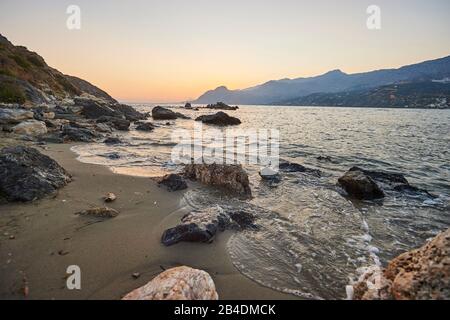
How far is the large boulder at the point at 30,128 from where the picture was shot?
14.9 m

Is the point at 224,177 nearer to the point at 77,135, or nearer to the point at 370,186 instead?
the point at 370,186

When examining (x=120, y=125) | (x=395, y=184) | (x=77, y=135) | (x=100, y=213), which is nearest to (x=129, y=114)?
(x=120, y=125)

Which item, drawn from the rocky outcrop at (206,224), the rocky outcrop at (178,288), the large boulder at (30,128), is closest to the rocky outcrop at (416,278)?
the rocky outcrop at (178,288)

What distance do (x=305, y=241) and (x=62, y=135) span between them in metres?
16.4

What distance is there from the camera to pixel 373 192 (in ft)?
27.6

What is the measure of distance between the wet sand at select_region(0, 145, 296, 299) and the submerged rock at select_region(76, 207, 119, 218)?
165 mm

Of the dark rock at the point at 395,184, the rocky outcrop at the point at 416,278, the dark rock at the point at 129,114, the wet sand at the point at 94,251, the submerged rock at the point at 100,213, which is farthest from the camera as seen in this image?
the dark rock at the point at 129,114

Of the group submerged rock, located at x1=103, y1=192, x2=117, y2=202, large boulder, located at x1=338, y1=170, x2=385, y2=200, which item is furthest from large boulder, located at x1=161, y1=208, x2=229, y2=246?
large boulder, located at x1=338, y1=170, x2=385, y2=200

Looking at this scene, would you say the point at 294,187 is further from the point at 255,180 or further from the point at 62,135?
the point at 62,135

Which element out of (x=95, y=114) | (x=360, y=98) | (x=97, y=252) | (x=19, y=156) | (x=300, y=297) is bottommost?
(x=300, y=297)

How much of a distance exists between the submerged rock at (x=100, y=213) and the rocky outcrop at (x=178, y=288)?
2967mm

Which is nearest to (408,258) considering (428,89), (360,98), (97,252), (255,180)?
(97,252)

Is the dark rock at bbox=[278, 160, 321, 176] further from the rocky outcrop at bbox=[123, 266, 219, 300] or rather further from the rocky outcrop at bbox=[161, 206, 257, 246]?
the rocky outcrop at bbox=[123, 266, 219, 300]

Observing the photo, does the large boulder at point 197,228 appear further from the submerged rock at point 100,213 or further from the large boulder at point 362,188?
the large boulder at point 362,188
